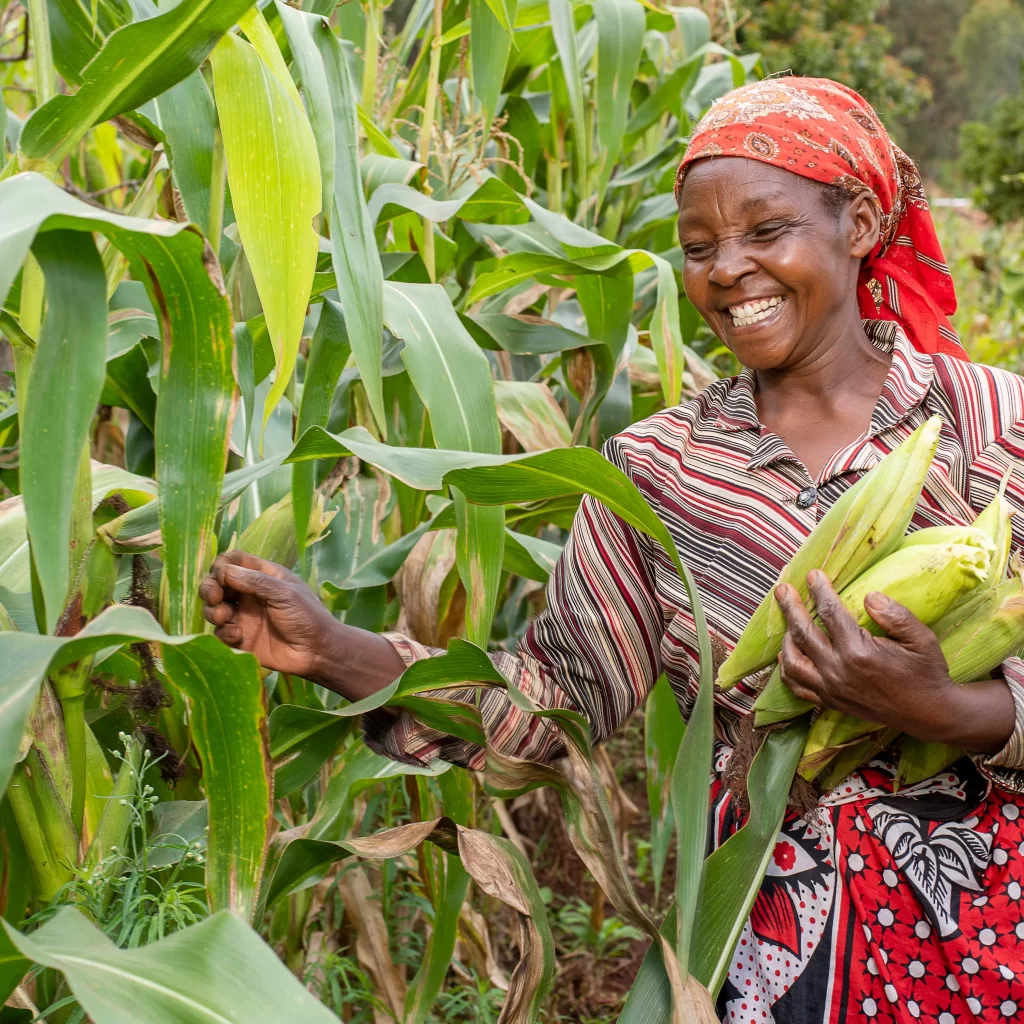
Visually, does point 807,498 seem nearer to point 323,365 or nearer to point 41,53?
point 323,365

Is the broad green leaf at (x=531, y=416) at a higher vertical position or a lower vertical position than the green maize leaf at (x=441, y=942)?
higher

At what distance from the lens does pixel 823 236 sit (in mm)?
1142

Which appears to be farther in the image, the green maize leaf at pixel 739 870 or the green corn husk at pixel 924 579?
the green maize leaf at pixel 739 870

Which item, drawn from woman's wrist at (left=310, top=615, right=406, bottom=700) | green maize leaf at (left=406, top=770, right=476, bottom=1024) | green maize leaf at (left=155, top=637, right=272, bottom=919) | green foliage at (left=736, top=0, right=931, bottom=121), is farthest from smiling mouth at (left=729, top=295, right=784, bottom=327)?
green foliage at (left=736, top=0, right=931, bottom=121)

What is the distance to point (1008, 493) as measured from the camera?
1.10 metres

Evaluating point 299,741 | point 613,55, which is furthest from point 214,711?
point 613,55

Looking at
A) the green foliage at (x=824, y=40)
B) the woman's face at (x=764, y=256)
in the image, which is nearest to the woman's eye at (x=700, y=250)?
the woman's face at (x=764, y=256)

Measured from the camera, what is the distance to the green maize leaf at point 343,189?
93cm

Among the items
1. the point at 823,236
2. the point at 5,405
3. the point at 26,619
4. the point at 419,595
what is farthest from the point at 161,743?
Answer: the point at 823,236

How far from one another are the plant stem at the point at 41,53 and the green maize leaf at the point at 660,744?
1.05m

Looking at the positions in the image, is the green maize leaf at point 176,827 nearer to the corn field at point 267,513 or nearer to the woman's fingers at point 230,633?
the corn field at point 267,513

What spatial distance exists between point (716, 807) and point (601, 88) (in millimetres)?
1171

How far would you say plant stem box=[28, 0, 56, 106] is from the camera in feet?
2.88

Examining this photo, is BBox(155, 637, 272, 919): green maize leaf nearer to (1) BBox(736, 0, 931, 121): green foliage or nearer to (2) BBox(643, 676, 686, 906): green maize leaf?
(2) BBox(643, 676, 686, 906): green maize leaf
